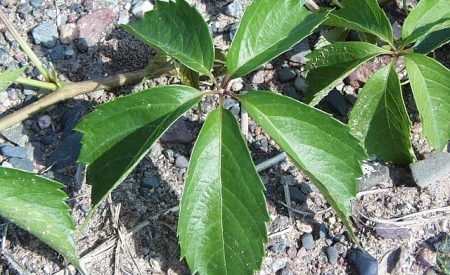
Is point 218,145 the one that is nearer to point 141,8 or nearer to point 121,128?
point 121,128

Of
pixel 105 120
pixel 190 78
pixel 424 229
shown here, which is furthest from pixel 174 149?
pixel 424 229

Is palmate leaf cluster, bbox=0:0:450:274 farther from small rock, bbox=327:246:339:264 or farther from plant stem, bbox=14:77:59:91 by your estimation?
plant stem, bbox=14:77:59:91

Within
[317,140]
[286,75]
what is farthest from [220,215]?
[286,75]

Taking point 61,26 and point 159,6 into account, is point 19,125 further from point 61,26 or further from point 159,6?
point 159,6

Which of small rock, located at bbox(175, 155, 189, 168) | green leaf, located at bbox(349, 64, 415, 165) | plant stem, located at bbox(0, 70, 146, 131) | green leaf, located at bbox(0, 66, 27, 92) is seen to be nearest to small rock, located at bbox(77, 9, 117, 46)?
plant stem, located at bbox(0, 70, 146, 131)

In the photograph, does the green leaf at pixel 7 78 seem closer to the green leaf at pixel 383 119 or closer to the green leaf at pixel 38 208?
the green leaf at pixel 38 208

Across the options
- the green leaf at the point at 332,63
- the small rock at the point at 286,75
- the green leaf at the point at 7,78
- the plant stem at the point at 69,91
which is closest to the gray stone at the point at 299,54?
the small rock at the point at 286,75

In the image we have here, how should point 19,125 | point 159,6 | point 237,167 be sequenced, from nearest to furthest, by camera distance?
point 237,167 < point 159,6 < point 19,125
